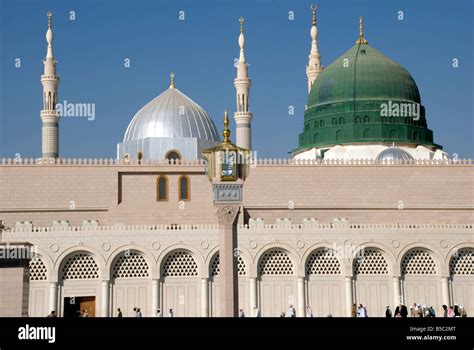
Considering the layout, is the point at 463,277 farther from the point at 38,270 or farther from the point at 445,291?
the point at 38,270

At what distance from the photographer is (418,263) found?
27.5 metres

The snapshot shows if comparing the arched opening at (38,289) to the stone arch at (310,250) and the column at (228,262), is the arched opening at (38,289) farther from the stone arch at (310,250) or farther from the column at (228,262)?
the column at (228,262)

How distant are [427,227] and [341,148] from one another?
12.7 m

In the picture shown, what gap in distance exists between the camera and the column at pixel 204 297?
26547 mm

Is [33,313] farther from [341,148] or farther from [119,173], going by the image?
[341,148]

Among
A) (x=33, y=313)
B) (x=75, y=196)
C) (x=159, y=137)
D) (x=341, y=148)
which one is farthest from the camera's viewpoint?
(x=341, y=148)

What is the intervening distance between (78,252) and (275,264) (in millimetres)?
6322

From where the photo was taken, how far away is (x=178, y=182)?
31281 mm

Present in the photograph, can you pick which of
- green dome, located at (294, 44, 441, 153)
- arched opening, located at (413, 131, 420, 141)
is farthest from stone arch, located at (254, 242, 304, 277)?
arched opening, located at (413, 131, 420, 141)

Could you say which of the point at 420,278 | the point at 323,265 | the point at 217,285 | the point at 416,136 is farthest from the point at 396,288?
the point at 416,136

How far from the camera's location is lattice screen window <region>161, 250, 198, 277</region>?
26984 mm

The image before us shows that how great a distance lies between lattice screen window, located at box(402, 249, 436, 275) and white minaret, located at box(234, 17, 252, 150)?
9.74 meters

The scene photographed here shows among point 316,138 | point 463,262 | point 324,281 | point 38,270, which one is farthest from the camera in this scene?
point 316,138
